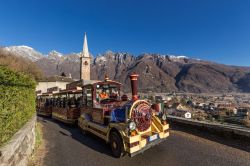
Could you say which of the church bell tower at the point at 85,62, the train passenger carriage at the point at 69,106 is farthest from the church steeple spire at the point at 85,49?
the train passenger carriage at the point at 69,106

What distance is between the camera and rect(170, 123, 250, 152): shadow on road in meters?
6.28

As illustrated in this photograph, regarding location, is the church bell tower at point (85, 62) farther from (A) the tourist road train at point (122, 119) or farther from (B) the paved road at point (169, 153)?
(B) the paved road at point (169, 153)

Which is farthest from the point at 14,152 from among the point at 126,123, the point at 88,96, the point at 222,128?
the point at 222,128

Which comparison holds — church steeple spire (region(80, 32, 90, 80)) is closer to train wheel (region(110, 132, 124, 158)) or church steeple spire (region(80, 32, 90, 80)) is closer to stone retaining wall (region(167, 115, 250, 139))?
stone retaining wall (region(167, 115, 250, 139))

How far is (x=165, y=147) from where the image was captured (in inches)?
269

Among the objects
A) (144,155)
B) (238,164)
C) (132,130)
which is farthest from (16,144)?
(238,164)

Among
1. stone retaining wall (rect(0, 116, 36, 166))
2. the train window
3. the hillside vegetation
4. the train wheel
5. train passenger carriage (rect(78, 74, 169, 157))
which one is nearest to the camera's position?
stone retaining wall (rect(0, 116, 36, 166))

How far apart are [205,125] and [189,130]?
101 centimetres

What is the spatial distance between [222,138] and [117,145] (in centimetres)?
426

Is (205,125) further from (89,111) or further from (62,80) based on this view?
(62,80)

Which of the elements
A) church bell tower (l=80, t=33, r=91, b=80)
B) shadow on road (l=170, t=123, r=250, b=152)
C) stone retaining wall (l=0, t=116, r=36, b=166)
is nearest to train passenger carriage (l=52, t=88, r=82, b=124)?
stone retaining wall (l=0, t=116, r=36, b=166)

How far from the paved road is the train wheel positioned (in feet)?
0.62

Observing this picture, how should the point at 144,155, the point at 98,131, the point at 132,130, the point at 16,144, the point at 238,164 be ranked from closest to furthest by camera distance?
the point at 16,144 < the point at 238,164 < the point at 132,130 < the point at 144,155 < the point at 98,131

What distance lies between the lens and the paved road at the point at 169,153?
18.1 feet
